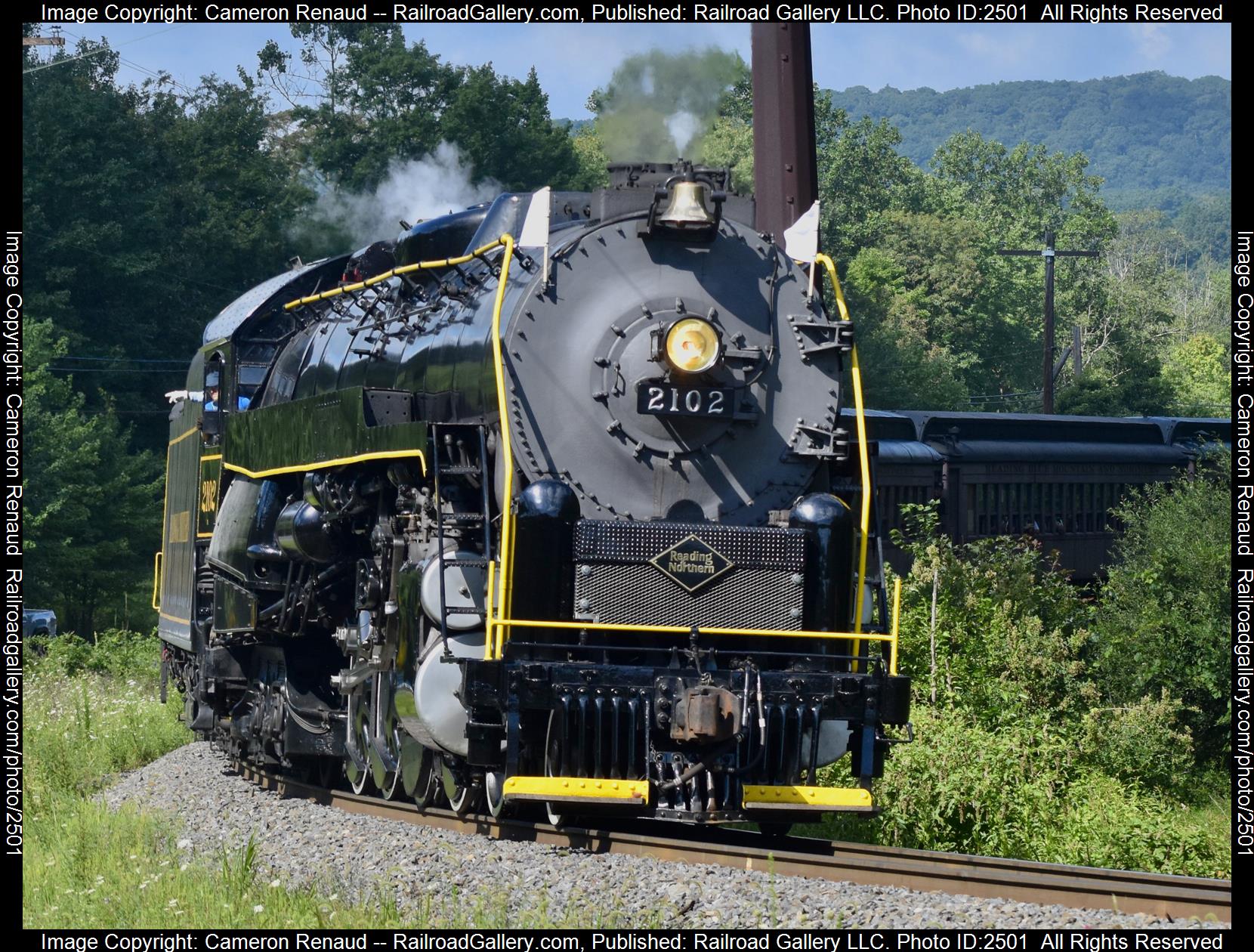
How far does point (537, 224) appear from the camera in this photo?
9.27 metres

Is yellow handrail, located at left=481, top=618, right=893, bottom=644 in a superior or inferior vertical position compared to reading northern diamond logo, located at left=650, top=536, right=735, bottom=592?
inferior

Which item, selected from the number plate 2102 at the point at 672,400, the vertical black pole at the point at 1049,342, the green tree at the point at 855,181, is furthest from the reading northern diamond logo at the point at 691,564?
the green tree at the point at 855,181

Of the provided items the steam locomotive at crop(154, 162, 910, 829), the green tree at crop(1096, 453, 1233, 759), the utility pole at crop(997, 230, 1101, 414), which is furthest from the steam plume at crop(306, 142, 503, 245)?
the utility pole at crop(997, 230, 1101, 414)

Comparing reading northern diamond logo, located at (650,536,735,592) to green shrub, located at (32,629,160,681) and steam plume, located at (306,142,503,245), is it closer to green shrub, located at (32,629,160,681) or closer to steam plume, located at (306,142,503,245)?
steam plume, located at (306,142,503,245)

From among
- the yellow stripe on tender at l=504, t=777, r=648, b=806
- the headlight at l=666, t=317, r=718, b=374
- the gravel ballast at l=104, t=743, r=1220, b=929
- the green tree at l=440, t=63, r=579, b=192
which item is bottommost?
the gravel ballast at l=104, t=743, r=1220, b=929

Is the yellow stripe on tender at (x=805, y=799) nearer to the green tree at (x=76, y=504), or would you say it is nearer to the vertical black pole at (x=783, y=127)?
the vertical black pole at (x=783, y=127)

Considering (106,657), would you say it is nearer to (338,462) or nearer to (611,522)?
(338,462)

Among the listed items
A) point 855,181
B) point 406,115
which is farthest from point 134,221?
point 855,181

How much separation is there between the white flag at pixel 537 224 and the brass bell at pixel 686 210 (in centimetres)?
66

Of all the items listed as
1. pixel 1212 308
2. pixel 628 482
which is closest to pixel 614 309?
pixel 628 482

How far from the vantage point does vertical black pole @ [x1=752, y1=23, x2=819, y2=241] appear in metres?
13.1

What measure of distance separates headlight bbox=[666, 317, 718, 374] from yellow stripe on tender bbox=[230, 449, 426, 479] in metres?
1.54

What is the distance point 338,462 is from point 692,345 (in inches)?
99.3

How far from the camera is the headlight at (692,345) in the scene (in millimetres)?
8961
